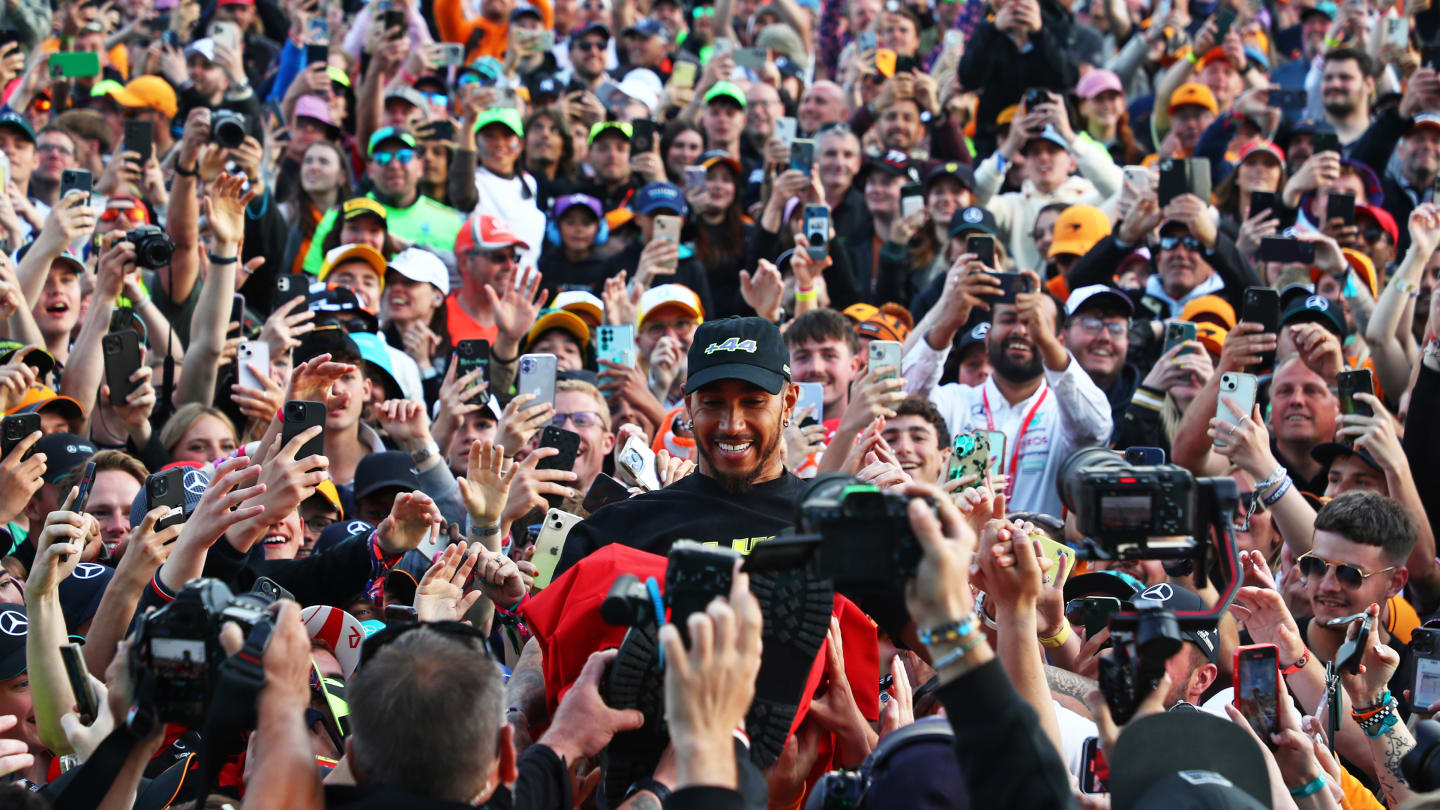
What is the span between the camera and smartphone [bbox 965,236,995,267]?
782cm

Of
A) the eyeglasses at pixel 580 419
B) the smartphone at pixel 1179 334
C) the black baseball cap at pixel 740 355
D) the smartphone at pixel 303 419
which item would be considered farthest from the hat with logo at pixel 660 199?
the black baseball cap at pixel 740 355

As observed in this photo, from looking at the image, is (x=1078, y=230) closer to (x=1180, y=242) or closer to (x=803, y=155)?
(x=1180, y=242)

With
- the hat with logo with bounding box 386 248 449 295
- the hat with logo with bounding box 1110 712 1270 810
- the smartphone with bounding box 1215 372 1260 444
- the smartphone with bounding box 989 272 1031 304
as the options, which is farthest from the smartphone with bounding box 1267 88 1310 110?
the hat with logo with bounding box 1110 712 1270 810

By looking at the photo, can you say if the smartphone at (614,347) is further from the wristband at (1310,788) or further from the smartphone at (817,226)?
the wristband at (1310,788)

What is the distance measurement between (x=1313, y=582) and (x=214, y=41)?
8.90 m

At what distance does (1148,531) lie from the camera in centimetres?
312

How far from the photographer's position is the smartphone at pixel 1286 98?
38.3 ft

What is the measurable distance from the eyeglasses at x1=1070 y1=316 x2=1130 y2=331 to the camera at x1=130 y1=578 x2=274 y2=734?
6107 millimetres

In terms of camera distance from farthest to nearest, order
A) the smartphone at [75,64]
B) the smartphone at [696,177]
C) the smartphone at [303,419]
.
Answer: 1. the smartphone at [75,64]
2. the smartphone at [696,177]
3. the smartphone at [303,419]

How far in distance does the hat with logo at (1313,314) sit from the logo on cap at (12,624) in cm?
611

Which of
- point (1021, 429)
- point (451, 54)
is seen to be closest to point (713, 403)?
point (1021, 429)

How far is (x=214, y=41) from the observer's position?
11.5 m

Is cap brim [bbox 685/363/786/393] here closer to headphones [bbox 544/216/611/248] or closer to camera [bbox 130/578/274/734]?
camera [bbox 130/578/274/734]

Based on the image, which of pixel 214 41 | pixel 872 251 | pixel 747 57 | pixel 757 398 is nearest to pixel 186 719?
pixel 757 398
